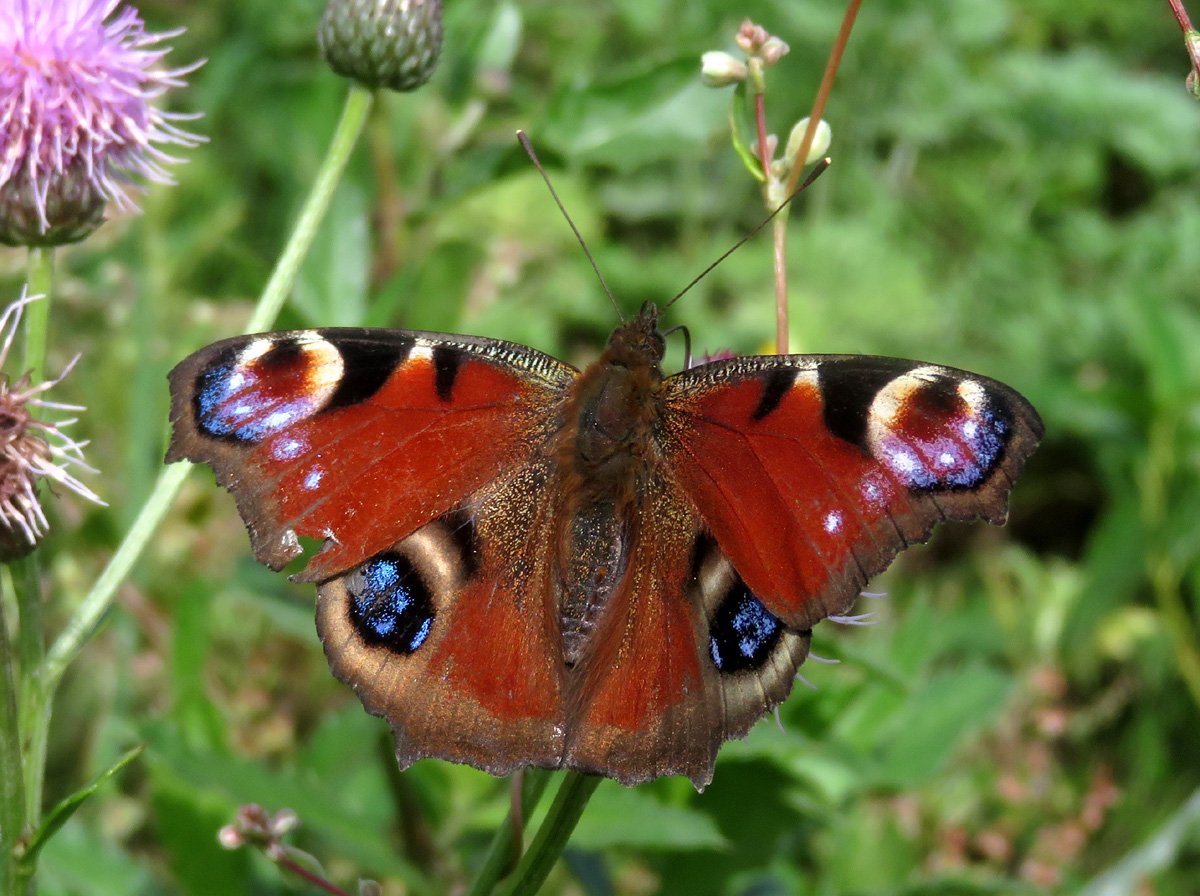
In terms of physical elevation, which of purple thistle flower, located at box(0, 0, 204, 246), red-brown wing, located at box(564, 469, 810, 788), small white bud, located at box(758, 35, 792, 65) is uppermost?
purple thistle flower, located at box(0, 0, 204, 246)

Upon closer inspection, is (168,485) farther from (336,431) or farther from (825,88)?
(825,88)

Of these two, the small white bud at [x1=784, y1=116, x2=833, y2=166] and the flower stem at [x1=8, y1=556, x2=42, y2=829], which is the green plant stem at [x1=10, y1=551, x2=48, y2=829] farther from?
the small white bud at [x1=784, y1=116, x2=833, y2=166]

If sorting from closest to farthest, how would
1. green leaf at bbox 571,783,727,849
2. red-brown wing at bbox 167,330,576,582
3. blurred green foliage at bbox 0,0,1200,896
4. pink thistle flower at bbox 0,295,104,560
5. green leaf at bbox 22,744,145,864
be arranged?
green leaf at bbox 22,744,145,864 < pink thistle flower at bbox 0,295,104,560 < red-brown wing at bbox 167,330,576,582 < green leaf at bbox 571,783,727,849 < blurred green foliage at bbox 0,0,1200,896

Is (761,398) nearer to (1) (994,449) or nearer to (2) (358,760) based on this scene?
Answer: (1) (994,449)

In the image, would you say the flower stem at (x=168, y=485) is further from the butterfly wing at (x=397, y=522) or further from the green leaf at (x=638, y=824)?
the green leaf at (x=638, y=824)

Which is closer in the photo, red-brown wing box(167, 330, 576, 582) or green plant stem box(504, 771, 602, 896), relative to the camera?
green plant stem box(504, 771, 602, 896)

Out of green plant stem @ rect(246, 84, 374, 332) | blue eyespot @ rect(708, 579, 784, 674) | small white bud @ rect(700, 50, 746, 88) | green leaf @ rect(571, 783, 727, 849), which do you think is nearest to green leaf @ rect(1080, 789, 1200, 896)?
green leaf @ rect(571, 783, 727, 849)

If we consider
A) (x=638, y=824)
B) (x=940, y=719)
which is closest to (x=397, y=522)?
(x=638, y=824)

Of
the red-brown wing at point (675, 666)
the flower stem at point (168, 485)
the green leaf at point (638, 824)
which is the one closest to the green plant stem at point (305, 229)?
the flower stem at point (168, 485)
